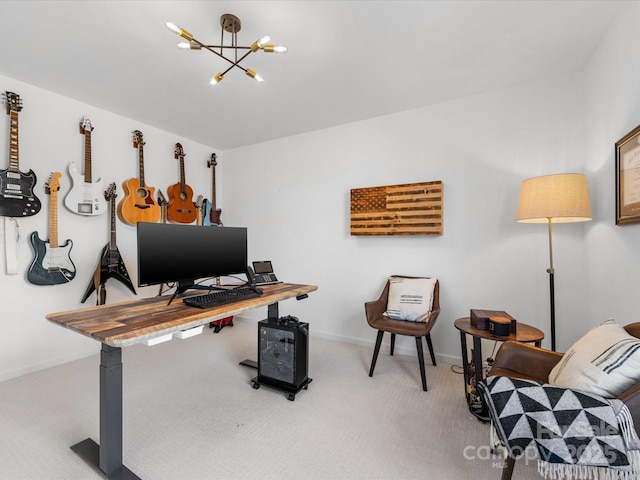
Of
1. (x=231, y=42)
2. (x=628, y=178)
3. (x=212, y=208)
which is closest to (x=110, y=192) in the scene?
(x=212, y=208)

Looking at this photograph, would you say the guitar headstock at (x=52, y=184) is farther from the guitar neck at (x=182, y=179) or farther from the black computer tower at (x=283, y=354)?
the black computer tower at (x=283, y=354)

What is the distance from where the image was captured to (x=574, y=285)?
2.26 metres

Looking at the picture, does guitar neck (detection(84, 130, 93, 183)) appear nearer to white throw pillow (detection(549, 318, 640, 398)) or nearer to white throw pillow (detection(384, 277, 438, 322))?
white throw pillow (detection(384, 277, 438, 322))

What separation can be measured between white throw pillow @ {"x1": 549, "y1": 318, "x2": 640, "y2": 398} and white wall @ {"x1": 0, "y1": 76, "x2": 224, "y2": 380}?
3616 millimetres

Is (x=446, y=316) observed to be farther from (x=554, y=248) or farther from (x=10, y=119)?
(x=10, y=119)

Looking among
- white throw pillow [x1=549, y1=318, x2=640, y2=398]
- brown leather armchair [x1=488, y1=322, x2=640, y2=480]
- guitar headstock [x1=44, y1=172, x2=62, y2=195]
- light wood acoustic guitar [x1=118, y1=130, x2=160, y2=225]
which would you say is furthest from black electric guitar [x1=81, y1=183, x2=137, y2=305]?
white throw pillow [x1=549, y1=318, x2=640, y2=398]

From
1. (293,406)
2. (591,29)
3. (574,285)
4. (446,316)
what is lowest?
(293,406)

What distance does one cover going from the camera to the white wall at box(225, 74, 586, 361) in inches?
91.8

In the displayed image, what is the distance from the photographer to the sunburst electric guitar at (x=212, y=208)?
3.91m

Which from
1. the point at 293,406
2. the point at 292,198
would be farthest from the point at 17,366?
the point at 292,198

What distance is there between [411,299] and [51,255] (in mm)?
3224

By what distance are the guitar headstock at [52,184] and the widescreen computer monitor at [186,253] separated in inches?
66.9

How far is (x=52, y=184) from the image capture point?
2527mm

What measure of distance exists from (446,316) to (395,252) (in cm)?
77
